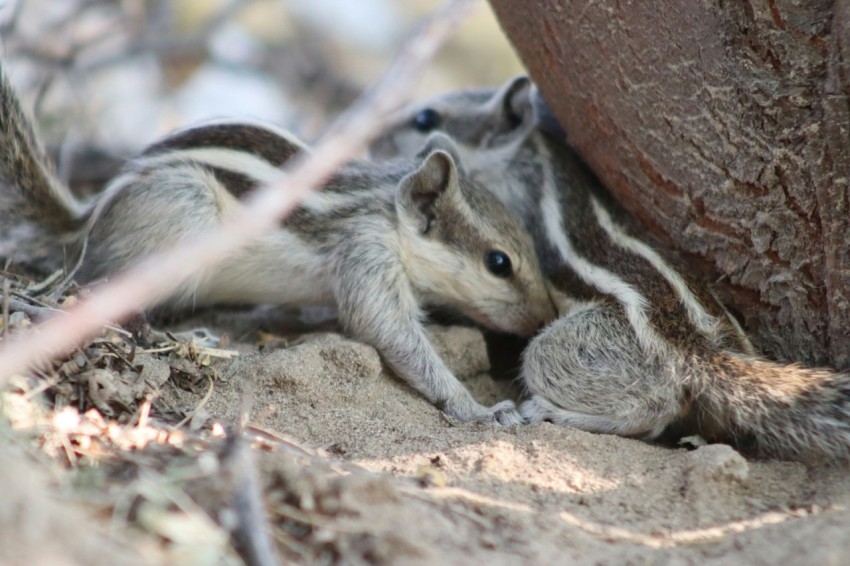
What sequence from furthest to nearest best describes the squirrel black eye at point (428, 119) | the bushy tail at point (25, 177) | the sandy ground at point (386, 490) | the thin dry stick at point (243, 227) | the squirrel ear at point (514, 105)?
the squirrel black eye at point (428, 119) → the squirrel ear at point (514, 105) → the bushy tail at point (25, 177) → the sandy ground at point (386, 490) → the thin dry stick at point (243, 227)

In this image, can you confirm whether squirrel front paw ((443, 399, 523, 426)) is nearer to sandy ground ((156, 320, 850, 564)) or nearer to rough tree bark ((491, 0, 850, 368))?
sandy ground ((156, 320, 850, 564))

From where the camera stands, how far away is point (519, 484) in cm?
303

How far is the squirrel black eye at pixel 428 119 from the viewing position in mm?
6020

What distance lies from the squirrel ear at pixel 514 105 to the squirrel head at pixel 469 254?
122 centimetres

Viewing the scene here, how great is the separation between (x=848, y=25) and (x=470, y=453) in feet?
7.03

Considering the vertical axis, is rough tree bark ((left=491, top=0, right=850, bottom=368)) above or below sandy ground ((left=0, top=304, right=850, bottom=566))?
above

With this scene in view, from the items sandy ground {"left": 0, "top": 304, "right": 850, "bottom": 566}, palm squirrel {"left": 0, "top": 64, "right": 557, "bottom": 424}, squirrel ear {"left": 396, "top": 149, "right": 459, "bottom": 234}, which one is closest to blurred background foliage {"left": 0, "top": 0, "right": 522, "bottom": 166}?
palm squirrel {"left": 0, "top": 64, "right": 557, "bottom": 424}

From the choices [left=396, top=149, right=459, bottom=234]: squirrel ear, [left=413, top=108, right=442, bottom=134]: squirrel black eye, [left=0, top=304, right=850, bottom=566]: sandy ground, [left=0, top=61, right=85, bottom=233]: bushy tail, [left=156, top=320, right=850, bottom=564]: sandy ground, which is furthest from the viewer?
[left=413, top=108, right=442, bottom=134]: squirrel black eye

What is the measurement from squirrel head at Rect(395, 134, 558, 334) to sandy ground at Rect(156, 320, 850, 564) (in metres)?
0.72

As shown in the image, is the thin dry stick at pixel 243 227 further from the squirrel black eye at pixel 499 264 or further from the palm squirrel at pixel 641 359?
the squirrel black eye at pixel 499 264

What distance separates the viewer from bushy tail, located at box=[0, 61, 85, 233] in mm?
4133

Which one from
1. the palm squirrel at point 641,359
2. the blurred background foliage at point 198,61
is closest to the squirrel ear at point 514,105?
the palm squirrel at point 641,359

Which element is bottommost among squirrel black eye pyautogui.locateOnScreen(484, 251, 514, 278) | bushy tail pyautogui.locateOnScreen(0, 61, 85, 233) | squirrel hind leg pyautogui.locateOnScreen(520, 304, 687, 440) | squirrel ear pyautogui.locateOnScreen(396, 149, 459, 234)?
bushy tail pyautogui.locateOnScreen(0, 61, 85, 233)

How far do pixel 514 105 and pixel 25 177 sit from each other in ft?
10.1
